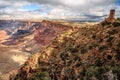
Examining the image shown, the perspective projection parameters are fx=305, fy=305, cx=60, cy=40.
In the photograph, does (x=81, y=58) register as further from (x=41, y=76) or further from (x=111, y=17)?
(x=111, y=17)

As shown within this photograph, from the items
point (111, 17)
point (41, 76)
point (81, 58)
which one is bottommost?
point (41, 76)

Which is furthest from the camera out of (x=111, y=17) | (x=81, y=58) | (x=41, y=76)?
(x=111, y=17)

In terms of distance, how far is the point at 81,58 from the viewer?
8125cm

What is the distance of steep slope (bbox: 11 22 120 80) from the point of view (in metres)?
68.9

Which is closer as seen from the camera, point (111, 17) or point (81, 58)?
point (81, 58)

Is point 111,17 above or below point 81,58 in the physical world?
above

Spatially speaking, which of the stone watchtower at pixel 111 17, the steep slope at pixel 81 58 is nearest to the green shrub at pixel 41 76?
the steep slope at pixel 81 58

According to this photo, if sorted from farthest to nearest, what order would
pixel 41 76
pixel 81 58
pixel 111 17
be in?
pixel 111 17, pixel 41 76, pixel 81 58

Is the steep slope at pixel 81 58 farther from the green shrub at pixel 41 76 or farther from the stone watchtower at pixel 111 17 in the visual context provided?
the stone watchtower at pixel 111 17

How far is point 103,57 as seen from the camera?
2911 inches

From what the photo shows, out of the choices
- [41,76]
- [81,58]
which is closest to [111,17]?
[81,58]

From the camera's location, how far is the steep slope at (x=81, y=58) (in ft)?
226

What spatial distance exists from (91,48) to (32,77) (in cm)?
1811

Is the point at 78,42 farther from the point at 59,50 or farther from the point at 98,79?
the point at 98,79
